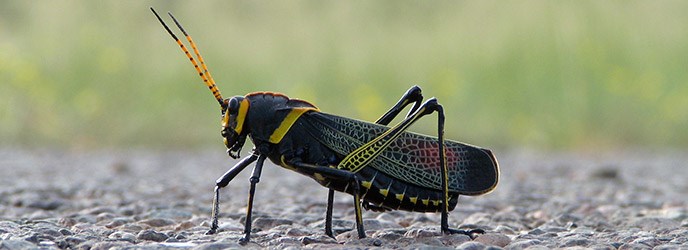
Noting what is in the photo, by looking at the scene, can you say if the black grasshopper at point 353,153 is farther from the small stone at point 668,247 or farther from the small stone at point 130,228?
the small stone at point 668,247

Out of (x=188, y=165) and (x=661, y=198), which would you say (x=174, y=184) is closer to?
(x=188, y=165)

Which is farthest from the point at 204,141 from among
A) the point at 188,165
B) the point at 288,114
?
the point at 288,114

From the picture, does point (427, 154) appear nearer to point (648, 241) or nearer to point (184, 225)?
point (648, 241)

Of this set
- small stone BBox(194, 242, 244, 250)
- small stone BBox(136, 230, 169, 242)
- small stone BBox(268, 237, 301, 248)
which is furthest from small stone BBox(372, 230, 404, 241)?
small stone BBox(136, 230, 169, 242)

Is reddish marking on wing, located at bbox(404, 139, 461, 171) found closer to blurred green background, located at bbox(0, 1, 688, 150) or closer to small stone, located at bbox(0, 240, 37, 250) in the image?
small stone, located at bbox(0, 240, 37, 250)

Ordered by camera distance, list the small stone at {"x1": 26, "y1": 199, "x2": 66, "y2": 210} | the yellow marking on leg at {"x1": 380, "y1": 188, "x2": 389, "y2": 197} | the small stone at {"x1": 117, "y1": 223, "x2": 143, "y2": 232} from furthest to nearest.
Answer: the small stone at {"x1": 26, "y1": 199, "x2": 66, "y2": 210}
the small stone at {"x1": 117, "y1": 223, "x2": 143, "y2": 232}
the yellow marking on leg at {"x1": 380, "y1": 188, "x2": 389, "y2": 197}

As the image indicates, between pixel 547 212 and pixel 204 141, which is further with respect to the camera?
pixel 204 141

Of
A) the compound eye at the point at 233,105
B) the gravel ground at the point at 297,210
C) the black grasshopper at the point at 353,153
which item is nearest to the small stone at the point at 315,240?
the gravel ground at the point at 297,210

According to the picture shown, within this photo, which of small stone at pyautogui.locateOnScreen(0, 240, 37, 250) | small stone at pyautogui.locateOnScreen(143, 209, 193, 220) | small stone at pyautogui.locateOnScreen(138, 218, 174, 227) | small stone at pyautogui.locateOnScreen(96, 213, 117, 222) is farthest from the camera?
small stone at pyautogui.locateOnScreen(143, 209, 193, 220)
